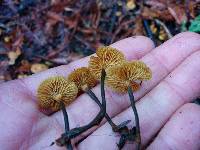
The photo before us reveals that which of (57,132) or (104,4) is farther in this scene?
(104,4)

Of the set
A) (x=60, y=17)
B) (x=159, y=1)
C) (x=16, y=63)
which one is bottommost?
→ (x=16, y=63)

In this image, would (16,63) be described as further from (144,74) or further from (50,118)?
(144,74)

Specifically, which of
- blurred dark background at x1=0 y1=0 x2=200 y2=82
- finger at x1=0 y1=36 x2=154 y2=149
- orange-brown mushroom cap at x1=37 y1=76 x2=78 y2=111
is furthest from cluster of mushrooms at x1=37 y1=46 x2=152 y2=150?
blurred dark background at x1=0 y1=0 x2=200 y2=82

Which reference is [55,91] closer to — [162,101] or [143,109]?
[143,109]

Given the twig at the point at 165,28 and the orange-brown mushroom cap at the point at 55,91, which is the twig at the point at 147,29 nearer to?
the twig at the point at 165,28

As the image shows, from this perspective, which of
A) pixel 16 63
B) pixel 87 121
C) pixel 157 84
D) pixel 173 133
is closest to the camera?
pixel 173 133

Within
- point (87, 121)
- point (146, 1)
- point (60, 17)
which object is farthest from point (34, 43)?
point (87, 121)

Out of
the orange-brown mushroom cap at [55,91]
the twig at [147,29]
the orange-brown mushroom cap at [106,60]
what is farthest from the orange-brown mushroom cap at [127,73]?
the twig at [147,29]
